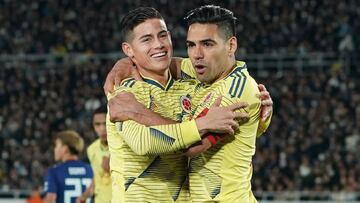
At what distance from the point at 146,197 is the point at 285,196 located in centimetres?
1189

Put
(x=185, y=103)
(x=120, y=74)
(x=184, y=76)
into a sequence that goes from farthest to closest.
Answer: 1. (x=184, y=76)
2. (x=120, y=74)
3. (x=185, y=103)

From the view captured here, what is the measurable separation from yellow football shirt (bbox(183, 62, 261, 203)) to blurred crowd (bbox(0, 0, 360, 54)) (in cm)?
1681

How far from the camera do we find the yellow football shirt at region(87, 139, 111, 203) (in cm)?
962

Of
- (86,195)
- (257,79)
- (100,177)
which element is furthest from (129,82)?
(257,79)

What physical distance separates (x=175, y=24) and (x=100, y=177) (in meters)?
15.3

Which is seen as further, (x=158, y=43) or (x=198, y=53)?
(x=158, y=43)

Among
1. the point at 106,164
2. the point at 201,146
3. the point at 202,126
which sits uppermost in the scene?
the point at 202,126

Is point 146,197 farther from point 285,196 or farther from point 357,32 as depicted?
point 357,32

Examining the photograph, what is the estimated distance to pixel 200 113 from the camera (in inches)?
204

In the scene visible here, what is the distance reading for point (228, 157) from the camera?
5215mm

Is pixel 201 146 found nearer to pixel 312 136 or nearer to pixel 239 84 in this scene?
pixel 239 84

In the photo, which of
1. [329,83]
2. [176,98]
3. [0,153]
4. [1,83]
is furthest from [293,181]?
[176,98]

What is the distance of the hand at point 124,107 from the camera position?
5141 millimetres

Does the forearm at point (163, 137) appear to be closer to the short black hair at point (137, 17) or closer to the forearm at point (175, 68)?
the short black hair at point (137, 17)
